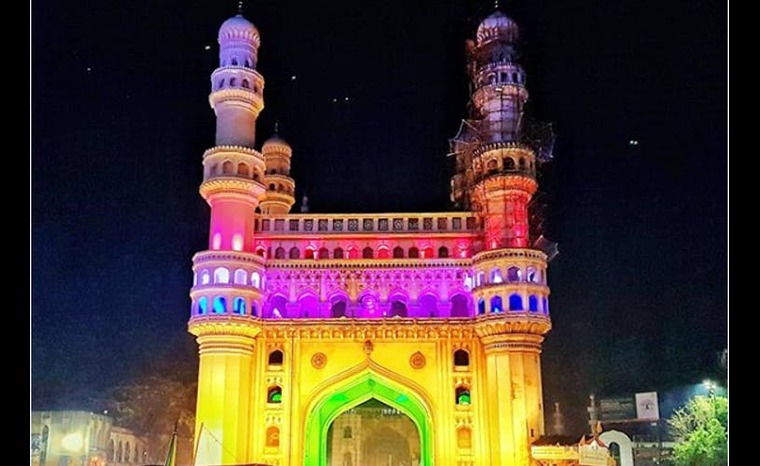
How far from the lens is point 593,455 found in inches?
1063

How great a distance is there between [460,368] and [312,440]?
7.03 m

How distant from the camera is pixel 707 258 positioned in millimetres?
32594

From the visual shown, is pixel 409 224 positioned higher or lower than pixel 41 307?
higher

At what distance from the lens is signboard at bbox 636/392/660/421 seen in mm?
38094

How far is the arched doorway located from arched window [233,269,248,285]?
12.6 meters

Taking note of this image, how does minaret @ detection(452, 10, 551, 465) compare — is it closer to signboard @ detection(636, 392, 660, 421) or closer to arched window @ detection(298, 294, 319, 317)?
arched window @ detection(298, 294, 319, 317)

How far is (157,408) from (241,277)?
38.2 ft

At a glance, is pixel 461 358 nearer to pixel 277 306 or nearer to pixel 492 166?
A: pixel 277 306

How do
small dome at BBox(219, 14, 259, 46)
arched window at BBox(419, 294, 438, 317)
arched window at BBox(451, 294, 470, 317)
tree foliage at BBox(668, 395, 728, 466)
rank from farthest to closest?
small dome at BBox(219, 14, 259, 46)
arched window at BBox(451, 294, 470, 317)
arched window at BBox(419, 294, 438, 317)
tree foliage at BBox(668, 395, 728, 466)

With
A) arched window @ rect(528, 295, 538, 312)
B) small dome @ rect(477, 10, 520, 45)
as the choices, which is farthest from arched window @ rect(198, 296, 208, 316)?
small dome @ rect(477, 10, 520, 45)

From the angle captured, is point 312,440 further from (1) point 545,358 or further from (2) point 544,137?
(2) point 544,137

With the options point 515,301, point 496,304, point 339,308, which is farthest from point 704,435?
point 339,308
